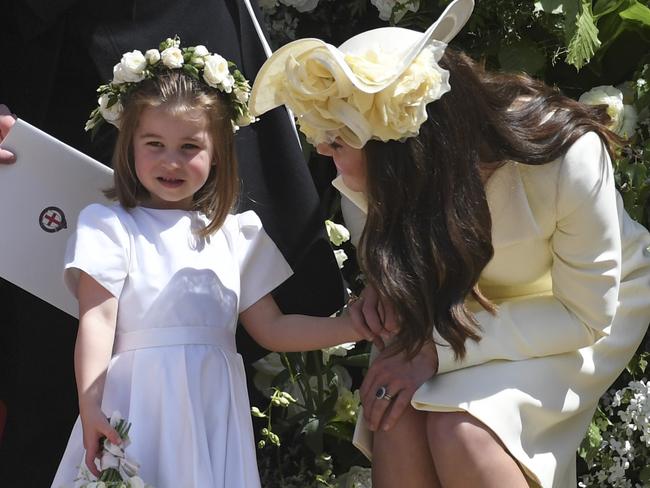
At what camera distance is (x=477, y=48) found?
3.08 metres

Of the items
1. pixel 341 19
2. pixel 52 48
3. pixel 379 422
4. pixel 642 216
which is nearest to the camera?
pixel 379 422

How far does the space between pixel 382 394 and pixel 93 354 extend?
56cm

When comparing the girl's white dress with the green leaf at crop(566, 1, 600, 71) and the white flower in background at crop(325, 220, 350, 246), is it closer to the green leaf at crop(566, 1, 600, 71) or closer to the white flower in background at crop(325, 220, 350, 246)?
the white flower in background at crop(325, 220, 350, 246)

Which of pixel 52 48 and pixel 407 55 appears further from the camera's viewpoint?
pixel 52 48

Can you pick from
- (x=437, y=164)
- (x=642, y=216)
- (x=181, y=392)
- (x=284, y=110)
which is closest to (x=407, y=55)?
(x=437, y=164)

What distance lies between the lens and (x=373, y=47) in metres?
2.28

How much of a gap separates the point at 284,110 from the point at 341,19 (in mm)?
662

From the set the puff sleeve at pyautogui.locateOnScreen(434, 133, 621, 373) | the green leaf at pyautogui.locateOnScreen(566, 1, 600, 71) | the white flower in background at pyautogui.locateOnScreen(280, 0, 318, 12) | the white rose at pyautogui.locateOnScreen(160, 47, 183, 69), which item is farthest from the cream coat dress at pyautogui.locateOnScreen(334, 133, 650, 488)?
the white flower in background at pyautogui.locateOnScreen(280, 0, 318, 12)

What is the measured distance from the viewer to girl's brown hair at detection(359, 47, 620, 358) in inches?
91.4

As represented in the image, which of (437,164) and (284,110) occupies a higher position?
(284,110)

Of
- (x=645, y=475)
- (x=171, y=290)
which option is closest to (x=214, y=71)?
(x=171, y=290)

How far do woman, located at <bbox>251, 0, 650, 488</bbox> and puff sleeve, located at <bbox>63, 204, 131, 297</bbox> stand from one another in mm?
368

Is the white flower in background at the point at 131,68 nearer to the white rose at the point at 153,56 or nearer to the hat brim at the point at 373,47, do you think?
the white rose at the point at 153,56

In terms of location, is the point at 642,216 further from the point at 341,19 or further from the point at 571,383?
the point at 341,19
